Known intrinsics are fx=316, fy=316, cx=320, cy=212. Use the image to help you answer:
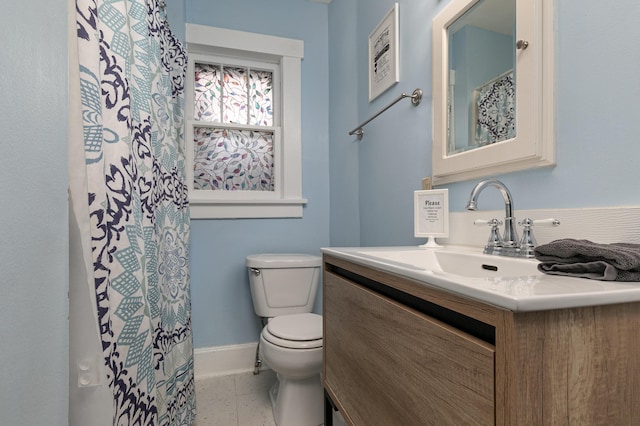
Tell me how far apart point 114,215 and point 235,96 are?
1646 millimetres

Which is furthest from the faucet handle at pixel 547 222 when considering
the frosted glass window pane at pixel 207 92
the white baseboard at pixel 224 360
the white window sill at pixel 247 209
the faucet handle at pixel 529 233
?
the frosted glass window pane at pixel 207 92

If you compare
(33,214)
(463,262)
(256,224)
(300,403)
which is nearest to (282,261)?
(256,224)

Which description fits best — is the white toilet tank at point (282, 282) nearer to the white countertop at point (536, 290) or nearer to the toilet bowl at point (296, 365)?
the toilet bowl at point (296, 365)

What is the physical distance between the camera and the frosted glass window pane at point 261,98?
87.2 inches

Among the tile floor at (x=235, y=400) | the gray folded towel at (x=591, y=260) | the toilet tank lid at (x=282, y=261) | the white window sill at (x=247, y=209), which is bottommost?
the tile floor at (x=235, y=400)

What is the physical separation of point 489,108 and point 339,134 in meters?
1.21

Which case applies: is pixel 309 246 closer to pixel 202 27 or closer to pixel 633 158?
pixel 202 27

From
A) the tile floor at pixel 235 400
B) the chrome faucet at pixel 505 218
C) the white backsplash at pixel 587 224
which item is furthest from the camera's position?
the tile floor at pixel 235 400

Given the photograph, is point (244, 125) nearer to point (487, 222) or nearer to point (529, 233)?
point (487, 222)

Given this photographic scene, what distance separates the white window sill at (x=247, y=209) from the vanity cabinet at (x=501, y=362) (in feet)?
4.93

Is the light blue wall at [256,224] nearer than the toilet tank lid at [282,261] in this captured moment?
No

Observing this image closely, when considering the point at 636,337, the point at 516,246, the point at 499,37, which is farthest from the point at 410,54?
the point at 636,337

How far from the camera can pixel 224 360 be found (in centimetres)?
199

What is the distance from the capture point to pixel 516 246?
0.79 meters
